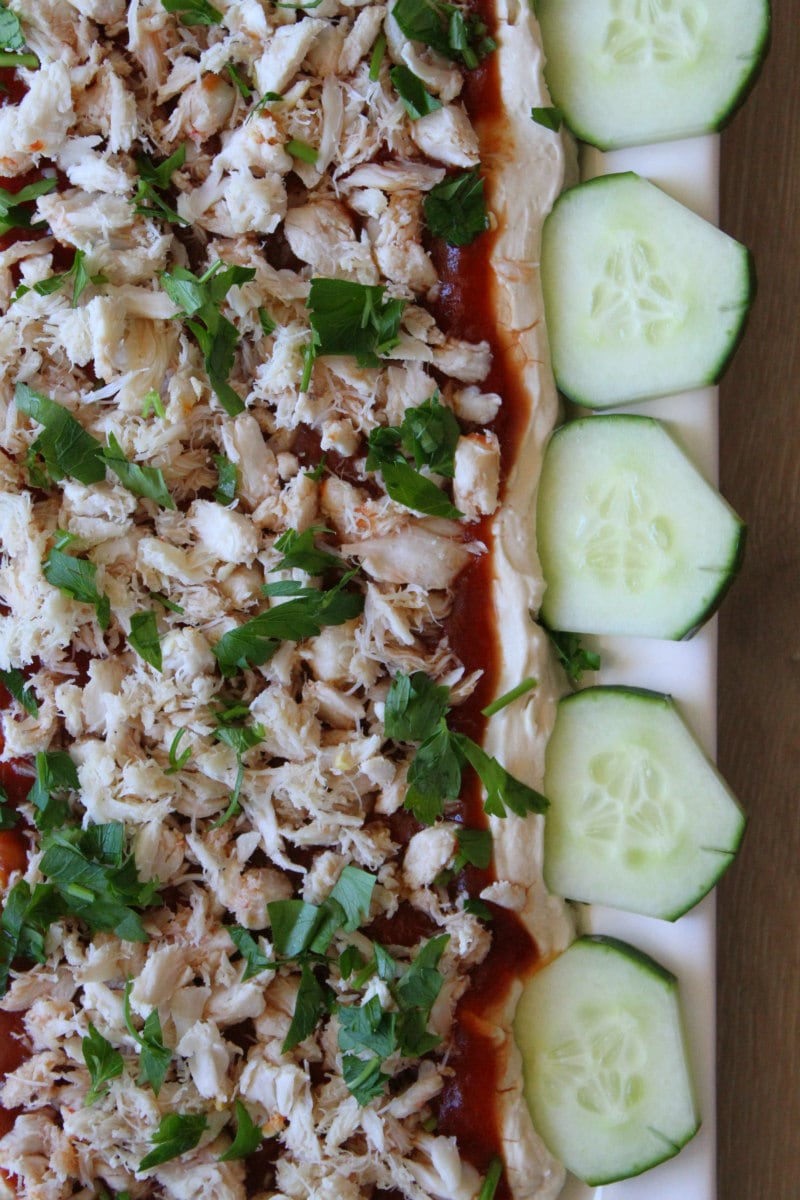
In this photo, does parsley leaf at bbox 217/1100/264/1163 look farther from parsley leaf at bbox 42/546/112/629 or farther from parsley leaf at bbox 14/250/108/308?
parsley leaf at bbox 14/250/108/308

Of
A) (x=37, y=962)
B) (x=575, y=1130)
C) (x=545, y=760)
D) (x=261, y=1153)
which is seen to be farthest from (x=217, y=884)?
(x=575, y=1130)

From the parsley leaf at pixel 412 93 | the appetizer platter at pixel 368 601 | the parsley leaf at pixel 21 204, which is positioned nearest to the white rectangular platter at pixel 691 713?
the appetizer platter at pixel 368 601

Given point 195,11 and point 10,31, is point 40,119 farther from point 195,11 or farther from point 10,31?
point 195,11

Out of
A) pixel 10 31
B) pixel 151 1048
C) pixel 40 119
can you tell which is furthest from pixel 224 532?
pixel 10 31

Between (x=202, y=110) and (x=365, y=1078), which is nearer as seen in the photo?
(x=365, y=1078)

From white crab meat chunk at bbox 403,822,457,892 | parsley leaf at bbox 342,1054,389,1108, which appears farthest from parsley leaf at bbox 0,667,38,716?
parsley leaf at bbox 342,1054,389,1108

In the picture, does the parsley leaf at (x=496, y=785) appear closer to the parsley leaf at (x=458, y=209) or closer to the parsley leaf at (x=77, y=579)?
the parsley leaf at (x=77, y=579)
